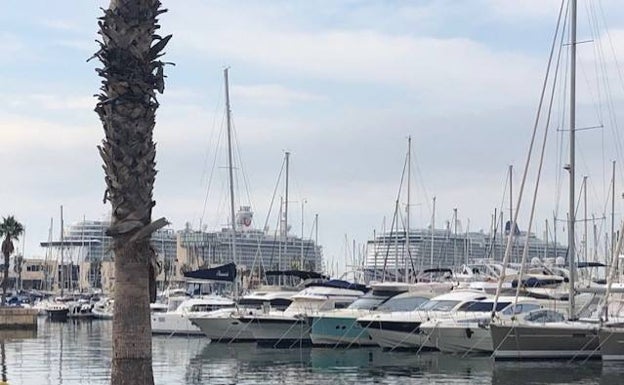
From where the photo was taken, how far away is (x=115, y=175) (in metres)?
15.3

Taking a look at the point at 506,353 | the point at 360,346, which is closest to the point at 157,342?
the point at 360,346

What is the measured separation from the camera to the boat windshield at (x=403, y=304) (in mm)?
46119

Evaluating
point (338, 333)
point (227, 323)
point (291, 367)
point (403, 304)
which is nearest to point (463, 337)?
point (403, 304)

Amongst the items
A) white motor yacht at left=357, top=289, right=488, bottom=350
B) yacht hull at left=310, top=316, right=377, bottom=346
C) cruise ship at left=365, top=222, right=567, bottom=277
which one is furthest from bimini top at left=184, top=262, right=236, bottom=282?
cruise ship at left=365, top=222, right=567, bottom=277

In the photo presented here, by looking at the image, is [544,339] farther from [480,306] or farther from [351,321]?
[351,321]

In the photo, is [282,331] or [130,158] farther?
[282,331]

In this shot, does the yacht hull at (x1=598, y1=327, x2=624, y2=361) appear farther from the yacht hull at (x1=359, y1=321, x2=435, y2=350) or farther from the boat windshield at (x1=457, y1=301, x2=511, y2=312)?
the yacht hull at (x1=359, y1=321, x2=435, y2=350)

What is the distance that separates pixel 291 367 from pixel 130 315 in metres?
23.9

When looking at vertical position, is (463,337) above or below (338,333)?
above

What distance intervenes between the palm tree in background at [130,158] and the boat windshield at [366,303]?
107 ft

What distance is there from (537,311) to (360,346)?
9670mm

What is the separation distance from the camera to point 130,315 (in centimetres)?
1509

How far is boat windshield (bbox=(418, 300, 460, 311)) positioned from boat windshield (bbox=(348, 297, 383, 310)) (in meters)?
3.54

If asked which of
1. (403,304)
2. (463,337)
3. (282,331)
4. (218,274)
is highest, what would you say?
(218,274)
